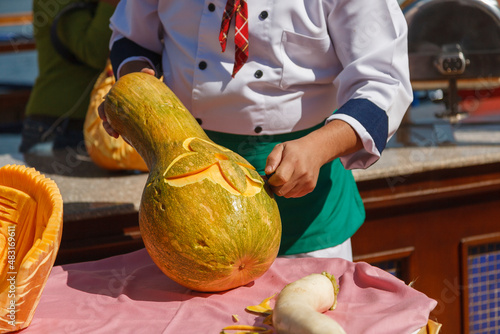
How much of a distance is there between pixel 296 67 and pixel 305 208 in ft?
1.19

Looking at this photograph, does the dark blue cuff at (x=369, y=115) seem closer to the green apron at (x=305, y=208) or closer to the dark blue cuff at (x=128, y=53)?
the green apron at (x=305, y=208)

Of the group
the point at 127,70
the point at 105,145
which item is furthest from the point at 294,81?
the point at 105,145

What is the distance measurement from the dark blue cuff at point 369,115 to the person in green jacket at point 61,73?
1706 mm

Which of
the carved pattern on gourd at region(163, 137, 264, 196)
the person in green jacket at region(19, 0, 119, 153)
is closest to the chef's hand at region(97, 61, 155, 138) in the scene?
the carved pattern on gourd at region(163, 137, 264, 196)

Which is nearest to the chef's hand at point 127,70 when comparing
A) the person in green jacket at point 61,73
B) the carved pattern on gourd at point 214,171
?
the carved pattern on gourd at point 214,171

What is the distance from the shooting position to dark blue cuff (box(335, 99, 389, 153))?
1.24 meters

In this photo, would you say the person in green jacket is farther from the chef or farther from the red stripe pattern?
the red stripe pattern

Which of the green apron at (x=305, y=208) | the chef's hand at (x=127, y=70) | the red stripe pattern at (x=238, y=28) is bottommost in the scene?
the green apron at (x=305, y=208)

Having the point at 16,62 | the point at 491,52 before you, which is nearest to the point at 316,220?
the point at 491,52

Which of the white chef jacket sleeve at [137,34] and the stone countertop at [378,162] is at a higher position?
the white chef jacket sleeve at [137,34]

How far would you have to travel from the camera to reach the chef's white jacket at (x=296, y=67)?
129 cm

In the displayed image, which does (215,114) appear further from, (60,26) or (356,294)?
(60,26)

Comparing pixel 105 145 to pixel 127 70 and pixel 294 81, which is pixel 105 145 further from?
pixel 294 81

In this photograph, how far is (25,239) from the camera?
1214mm
